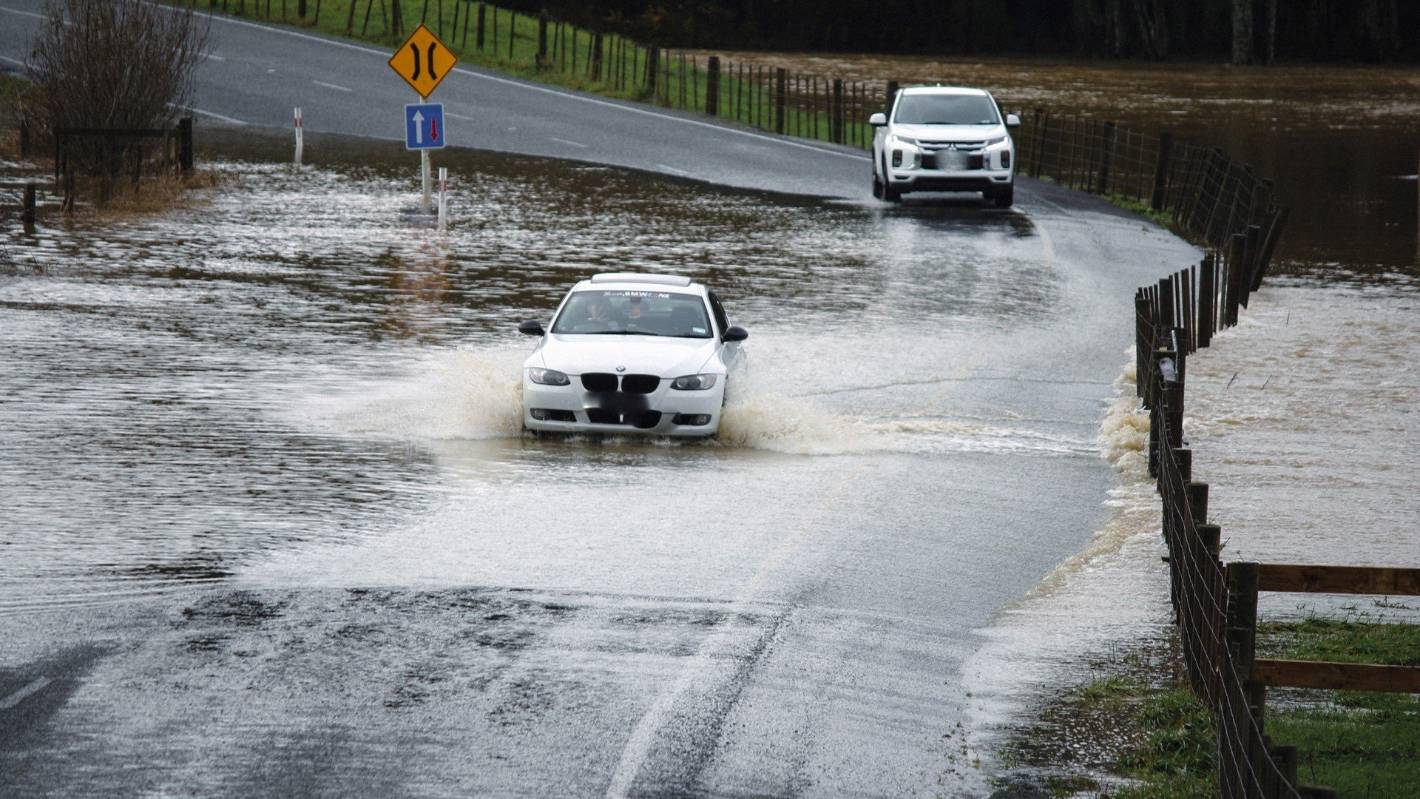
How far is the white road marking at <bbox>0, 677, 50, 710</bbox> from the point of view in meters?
8.92

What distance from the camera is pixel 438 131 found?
101ft

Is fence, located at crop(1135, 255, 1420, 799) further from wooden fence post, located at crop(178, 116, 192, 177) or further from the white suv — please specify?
wooden fence post, located at crop(178, 116, 192, 177)

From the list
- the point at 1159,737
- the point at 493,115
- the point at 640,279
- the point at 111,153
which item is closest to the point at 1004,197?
the point at 493,115

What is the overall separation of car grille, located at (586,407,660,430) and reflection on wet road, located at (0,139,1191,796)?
0.23m

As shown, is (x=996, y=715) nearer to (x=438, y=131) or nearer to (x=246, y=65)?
(x=438, y=131)

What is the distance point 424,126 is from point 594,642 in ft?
70.1

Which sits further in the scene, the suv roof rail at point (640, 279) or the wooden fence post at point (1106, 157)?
the wooden fence post at point (1106, 157)

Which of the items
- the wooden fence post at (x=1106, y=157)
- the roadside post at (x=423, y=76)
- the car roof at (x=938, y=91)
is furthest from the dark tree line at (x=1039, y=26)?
the roadside post at (x=423, y=76)

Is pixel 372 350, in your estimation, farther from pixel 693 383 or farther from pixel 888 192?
pixel 888 192

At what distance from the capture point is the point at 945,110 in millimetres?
34906

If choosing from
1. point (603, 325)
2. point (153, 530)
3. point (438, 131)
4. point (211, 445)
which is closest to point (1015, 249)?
point (438, 131)

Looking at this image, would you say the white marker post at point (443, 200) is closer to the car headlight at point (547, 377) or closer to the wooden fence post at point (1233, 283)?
the wooden fence post at point (1233, 283)

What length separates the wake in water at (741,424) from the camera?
16.2 m

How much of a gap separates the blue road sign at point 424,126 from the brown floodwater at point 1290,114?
13.0 metres
